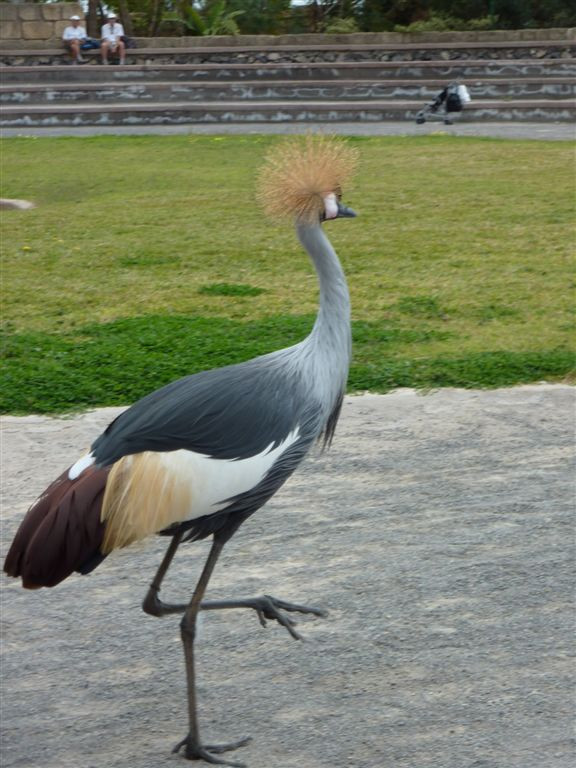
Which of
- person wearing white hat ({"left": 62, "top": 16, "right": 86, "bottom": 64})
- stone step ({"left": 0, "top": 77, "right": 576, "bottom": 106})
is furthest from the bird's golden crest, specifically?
person wearing white hat ({"left": 62, "top": 16, "right": 86, "bottom": 64})

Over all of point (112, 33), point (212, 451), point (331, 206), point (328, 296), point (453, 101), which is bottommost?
point (212, 451)

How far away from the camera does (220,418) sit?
321 centimetres

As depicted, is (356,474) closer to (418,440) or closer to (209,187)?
(418,440)

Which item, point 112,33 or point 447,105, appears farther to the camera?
point 112,33

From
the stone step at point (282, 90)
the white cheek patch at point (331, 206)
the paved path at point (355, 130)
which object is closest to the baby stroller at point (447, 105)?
the paved path at point (355, 130)

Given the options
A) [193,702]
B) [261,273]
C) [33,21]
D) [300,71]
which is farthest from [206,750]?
[33,21]

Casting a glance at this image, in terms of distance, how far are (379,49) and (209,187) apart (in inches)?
398

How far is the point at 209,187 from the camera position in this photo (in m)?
12.4

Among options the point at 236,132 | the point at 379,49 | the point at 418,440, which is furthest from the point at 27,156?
the point at 418,440

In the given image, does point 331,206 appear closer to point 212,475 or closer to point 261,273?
point 212,475

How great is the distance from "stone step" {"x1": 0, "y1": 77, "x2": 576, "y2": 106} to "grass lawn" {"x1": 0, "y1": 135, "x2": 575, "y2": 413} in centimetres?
507

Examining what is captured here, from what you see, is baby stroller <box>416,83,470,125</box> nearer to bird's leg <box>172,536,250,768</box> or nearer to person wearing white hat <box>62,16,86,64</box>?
person wearing white hat <box>62,16,86,64</box>

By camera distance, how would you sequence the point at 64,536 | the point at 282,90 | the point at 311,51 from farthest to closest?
the point at 311,51
the point at 282,90
the point at 64,536

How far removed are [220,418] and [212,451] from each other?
0.34ft
